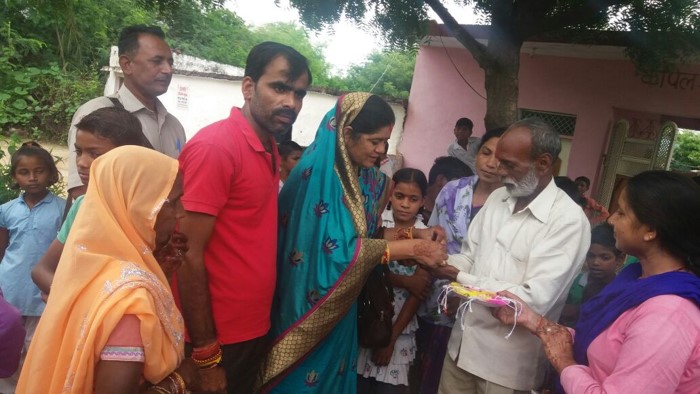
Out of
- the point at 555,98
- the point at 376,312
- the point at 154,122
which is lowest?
the point at 376,312

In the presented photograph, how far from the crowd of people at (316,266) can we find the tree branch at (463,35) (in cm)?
247

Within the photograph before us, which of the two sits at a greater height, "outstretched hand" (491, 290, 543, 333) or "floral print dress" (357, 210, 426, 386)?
"outstretched hand" (491, 290, 543, 333)

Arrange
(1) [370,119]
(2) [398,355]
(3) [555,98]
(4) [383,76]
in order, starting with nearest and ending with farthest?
(1) [370,119] → (2) [398,355] → (3) [555,98] → (4) [383,76]

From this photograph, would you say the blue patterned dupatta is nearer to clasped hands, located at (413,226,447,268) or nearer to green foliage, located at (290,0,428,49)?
clasped hands, located at (413,226,447,268)

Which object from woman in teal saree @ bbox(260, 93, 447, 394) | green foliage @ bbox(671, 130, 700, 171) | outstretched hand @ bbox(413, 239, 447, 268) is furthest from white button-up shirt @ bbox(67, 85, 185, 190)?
green foliage @ bbox(671, 130, 700, 171)

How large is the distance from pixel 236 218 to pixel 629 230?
5.17ft

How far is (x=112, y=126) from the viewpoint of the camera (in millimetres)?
2160

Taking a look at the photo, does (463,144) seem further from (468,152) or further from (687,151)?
(687,151)

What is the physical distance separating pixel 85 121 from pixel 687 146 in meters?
23.5

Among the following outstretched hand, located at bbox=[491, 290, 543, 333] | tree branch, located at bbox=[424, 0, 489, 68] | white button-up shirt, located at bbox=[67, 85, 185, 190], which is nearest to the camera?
outstretched hand, located at bbox=[491, 290, 543, 333]

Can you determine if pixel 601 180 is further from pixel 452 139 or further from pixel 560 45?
pixel 452 139

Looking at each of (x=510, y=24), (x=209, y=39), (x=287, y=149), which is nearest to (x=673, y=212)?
(x=287, y=149)

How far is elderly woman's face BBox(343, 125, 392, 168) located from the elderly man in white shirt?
59cm

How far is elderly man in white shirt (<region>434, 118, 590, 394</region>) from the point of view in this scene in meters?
2.21
